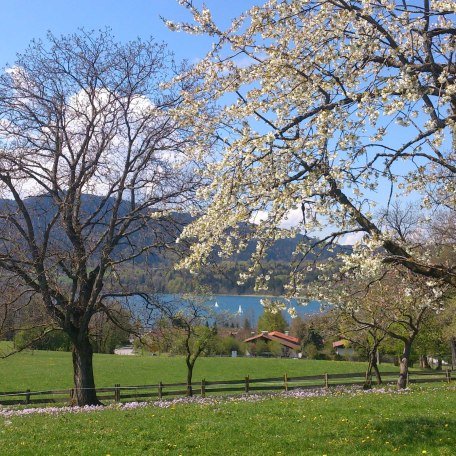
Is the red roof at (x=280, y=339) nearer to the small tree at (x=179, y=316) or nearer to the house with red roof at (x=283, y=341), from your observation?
the house with red roof at (x=283, y=341)

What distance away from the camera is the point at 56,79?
1731 cm

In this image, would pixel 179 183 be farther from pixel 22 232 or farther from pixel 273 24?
pixel 273 24

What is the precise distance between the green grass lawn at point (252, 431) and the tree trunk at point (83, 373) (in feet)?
16.9

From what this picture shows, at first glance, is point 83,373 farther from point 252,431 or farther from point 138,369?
point 138,369

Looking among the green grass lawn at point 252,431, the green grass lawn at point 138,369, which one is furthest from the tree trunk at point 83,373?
the green grass lawn at point 138,369

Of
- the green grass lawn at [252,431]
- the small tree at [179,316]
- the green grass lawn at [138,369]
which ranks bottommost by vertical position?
the green grass lawn at [138,369]

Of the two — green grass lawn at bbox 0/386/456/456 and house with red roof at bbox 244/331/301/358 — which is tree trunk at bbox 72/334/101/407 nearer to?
green grass lawn at bbox 0/386/456/456

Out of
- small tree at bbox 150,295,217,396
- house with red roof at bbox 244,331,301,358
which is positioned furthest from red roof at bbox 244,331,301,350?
small tree at bbox 150,295,217,396

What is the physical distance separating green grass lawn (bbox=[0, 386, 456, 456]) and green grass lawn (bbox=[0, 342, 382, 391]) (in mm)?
28404

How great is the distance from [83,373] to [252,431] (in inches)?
392

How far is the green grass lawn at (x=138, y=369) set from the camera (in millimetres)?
41156

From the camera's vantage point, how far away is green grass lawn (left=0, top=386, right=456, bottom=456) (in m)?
8.34

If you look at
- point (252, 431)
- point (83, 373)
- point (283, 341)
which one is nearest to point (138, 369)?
point (83, 373)

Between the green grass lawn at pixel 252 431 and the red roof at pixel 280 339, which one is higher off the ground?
the green grass lawn at pixel 252 431
